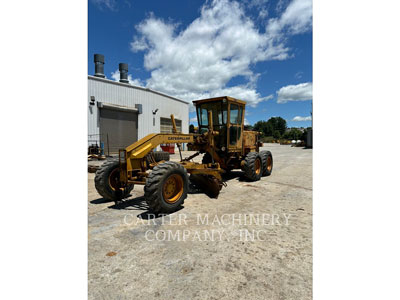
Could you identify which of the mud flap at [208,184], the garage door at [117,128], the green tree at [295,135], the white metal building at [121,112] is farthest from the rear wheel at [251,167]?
the green tree at [295,135]

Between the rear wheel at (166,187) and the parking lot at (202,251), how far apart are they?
230mm

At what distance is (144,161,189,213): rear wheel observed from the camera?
350 cm

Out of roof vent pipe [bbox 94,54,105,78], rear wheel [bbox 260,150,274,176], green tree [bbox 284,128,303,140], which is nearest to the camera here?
rear wheel [bbox 260,150,274,176]

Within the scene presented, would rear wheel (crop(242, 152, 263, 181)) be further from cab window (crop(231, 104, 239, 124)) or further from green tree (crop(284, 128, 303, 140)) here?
green tree (crop(284, 128, 303, 140))

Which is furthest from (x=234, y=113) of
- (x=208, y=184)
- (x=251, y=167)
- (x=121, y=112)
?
(x=121, y=112)

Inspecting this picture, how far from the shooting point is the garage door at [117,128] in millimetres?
14961

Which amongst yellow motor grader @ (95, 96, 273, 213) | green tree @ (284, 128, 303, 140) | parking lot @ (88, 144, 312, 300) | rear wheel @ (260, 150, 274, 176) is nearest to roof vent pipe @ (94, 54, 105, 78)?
yellow motor grader @ (95, 96, 273, 213)

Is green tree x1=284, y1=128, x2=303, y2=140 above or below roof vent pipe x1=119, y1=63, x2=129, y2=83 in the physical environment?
below

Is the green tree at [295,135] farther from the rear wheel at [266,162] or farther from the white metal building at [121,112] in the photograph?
the rear wheel at [266,162]

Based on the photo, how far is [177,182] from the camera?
412cm

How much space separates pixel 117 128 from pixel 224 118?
11.8 m

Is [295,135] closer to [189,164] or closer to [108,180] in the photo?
[189,164]

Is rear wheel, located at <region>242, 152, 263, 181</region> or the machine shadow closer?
the machine shadow

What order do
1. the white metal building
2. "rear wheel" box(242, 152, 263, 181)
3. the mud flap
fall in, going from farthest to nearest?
the white metal building < "rear wheel" box(242, 152, 263, 181) < the mud flap
